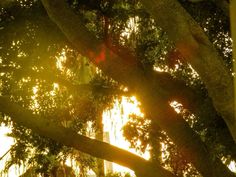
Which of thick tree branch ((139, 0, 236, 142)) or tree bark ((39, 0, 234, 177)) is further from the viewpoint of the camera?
tree bark ((39, 0, 234, 177))

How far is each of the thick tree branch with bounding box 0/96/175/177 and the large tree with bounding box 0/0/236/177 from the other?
0.01 meters

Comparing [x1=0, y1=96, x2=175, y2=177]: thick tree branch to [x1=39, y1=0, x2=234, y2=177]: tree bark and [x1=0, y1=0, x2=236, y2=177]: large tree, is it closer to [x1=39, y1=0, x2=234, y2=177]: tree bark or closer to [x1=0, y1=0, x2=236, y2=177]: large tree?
[x1=0, y1=0, x2=236, y2=177]: large tree

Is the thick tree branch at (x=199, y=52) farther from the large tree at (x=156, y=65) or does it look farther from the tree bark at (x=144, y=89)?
the tree bark at (x=144, y=89)

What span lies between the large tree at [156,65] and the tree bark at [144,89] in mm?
14

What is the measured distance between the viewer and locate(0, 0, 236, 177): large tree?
158 inches

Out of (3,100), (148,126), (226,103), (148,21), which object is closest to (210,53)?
(226,103)

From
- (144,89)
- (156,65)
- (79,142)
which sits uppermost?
(156,65)

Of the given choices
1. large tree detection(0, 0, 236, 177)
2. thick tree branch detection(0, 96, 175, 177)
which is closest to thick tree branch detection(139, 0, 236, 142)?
large tree detection(0, 0, 236, 177)

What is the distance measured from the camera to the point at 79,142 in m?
5.72

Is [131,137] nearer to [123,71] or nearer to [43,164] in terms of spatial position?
[43,164]

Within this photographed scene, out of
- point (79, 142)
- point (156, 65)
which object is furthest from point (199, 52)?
point (156, 65)

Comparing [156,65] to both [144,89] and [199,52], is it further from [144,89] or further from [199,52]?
[199,52]

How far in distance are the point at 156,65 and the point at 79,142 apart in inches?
167

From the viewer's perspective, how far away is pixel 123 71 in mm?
5883
